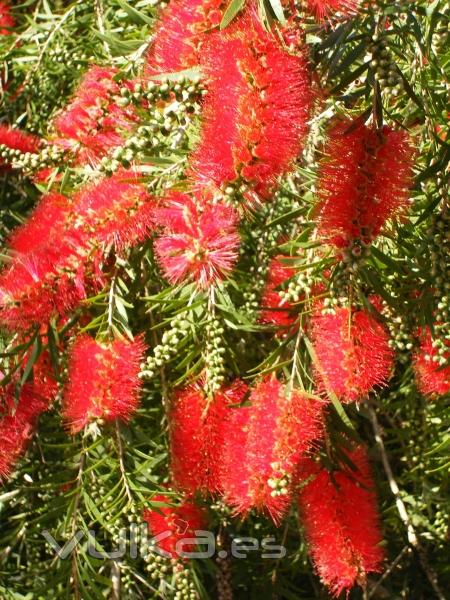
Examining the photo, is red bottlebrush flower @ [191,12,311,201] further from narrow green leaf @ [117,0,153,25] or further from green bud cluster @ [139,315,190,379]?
narrow green leaf @ [117,0,153,25]

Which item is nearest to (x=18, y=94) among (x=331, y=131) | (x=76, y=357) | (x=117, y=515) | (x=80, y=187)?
(x=80, y=187)

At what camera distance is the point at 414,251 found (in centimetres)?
171

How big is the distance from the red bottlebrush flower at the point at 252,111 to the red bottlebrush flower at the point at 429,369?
626 millimetres

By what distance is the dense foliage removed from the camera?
1.35 metres

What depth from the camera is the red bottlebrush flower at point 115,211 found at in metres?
1.67

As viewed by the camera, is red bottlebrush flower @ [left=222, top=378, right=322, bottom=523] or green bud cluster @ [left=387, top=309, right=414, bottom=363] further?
green bud cluster @ [left=387, top=309, right=414, bottom=363]

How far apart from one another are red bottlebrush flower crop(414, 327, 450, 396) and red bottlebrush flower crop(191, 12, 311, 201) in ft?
2.05

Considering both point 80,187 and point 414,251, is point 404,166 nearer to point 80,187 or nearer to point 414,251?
point 414,251

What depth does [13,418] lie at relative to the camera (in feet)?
6.00

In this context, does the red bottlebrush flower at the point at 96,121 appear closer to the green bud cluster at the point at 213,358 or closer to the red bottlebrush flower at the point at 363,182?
the green bud cluster at the point at 213,358

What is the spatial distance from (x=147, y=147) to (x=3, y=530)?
1367mm

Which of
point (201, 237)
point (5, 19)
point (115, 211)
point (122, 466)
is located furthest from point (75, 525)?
point (5, 19)

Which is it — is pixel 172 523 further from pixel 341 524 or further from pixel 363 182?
pixel 363 182

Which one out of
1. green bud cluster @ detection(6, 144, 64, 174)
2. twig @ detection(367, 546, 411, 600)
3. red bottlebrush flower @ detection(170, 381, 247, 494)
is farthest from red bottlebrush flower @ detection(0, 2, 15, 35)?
twig @ detection(367, 546, 411, 600)
